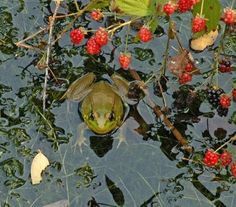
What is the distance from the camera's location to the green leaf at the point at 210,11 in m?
4.00

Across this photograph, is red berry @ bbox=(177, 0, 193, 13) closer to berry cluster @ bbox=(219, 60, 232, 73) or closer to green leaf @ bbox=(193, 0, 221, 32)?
green leaf @ bbox=(193, 0, 221, 32)

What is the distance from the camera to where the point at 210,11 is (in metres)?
4.05

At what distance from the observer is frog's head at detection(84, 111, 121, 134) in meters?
4.36

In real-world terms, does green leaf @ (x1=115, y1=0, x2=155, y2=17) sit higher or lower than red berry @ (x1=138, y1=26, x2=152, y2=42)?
higher

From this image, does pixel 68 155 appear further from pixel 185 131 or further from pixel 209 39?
pixel 209 39

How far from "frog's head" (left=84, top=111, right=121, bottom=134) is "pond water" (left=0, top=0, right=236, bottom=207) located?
127 mm

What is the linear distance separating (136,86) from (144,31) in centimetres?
92

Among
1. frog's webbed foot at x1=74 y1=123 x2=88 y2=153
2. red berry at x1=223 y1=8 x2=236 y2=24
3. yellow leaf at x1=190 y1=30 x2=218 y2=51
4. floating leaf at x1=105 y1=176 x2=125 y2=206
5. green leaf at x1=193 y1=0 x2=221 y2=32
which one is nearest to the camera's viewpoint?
red berry at x1=223 y1=8 x2=236 y2=24

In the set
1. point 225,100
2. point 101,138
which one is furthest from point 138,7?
point 101,138

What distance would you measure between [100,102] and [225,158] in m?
1.06

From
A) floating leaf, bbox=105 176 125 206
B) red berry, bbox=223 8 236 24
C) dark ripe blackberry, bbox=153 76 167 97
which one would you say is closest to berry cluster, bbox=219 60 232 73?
dark ripe blackberry, bbox=153 76 167 97

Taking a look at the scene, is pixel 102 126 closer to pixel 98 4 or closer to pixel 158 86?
pixel 158 86

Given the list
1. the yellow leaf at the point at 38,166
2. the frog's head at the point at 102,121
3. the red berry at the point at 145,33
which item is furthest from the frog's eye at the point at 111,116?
the red berry at the point at 145,33

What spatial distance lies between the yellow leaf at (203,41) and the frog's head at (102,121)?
3.38 ft
